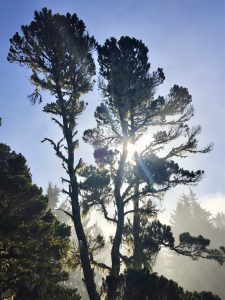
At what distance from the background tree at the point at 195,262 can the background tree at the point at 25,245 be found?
28.3m

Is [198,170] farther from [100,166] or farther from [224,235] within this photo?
[224,235]

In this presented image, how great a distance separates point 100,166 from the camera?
1620 centimetres

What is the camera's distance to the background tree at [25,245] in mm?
12789

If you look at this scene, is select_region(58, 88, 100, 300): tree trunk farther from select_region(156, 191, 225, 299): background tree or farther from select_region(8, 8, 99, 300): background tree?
select_region(156, 191, 225, 299): background tree

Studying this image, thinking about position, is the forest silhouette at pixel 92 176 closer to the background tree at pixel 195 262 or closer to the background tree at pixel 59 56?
the background tree at pixel 59 56

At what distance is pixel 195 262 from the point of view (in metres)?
51.4

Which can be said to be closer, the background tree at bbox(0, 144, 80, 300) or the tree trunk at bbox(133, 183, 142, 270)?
the background tree at bbox(0, 144, 80, 300)

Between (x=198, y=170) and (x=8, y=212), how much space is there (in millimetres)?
8593

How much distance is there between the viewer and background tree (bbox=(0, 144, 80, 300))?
1279cm

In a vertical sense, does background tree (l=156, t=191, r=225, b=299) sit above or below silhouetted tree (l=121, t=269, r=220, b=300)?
above

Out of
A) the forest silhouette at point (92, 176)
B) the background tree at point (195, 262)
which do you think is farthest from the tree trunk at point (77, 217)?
the background tree at point (195, 262)

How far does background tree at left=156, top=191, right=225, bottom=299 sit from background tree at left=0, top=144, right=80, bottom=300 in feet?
92.7

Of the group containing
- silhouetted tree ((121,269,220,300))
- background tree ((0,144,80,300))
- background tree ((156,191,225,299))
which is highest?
background tree ((156,191,225,299))

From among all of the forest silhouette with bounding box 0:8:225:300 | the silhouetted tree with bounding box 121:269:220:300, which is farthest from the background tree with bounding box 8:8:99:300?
the silhouetted tree with bounding box 121:269:220:300
